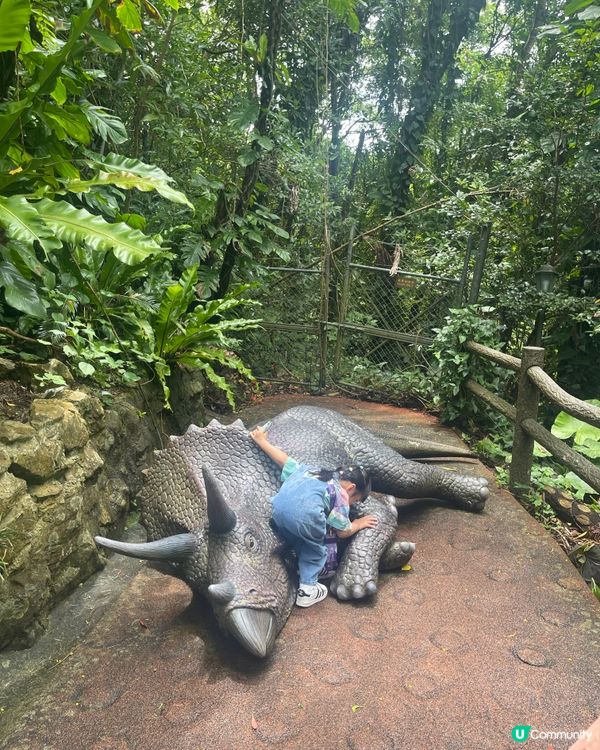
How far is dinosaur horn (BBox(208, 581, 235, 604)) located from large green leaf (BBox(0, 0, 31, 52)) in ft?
9.03

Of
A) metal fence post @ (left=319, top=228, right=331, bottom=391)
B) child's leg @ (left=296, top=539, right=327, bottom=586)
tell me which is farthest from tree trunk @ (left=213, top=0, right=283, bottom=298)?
child's leg @ (left=296, top=539, right=327, bottom=586)

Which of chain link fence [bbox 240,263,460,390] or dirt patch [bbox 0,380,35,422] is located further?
chain link fence [bbox 240,263,460,390]

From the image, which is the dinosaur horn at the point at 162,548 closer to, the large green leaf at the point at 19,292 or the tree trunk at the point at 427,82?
the large green leaf at the point at 19,292

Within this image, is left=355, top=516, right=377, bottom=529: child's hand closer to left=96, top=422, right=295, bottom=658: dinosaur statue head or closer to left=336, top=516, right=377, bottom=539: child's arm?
left=336, top=516, right=377, bottom=539: child's arm

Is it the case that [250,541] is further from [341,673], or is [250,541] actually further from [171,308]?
[171,308]

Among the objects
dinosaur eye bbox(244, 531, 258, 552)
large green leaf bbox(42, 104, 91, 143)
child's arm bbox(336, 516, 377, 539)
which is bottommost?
child's arm bbox(336, 516, 377, 539)

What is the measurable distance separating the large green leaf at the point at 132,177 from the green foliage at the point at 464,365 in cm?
320

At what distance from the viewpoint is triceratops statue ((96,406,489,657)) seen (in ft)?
7.17

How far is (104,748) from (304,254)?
22.8 ft

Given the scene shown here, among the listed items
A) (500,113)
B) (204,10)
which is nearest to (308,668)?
(204,10)

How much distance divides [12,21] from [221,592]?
9.29 ft

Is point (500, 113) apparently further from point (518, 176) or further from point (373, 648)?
point (373, 648)

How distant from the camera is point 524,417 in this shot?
13.3 feet

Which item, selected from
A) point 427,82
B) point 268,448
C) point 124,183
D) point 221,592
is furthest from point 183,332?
point 427,82
